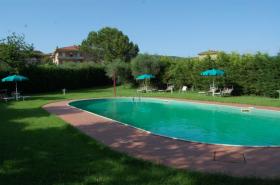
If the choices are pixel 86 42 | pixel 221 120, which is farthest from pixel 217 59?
pixel 86 42

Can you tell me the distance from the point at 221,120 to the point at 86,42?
5232 cm

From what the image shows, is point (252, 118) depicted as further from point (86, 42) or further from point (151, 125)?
point (86, 42)

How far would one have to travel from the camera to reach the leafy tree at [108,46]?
5581 cm

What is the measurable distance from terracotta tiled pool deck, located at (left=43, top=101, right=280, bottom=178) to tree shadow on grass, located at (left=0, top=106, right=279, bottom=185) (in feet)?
1.76

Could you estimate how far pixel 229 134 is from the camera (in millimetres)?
12094

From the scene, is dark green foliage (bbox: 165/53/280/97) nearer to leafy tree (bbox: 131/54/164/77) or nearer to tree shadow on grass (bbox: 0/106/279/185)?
leafy tree (bbox: 131/54/164/77)

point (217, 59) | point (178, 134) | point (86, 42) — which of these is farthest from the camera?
point (86, 42)

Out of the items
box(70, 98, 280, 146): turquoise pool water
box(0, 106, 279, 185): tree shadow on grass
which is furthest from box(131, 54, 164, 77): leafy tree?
box(0, 106, 279, 185): tree shadow on grass

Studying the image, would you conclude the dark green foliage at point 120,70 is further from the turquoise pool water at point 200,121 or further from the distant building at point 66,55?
the distant building at point 66,55

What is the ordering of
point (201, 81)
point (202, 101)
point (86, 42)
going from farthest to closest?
point (86, 42) < point (201, 81) < point (202, 101)

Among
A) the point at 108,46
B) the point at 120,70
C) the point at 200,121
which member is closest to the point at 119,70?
the point at 120,70

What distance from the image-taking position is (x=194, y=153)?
7.47 metres

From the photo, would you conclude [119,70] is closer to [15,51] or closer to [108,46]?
[15,51]

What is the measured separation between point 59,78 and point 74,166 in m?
26.9
